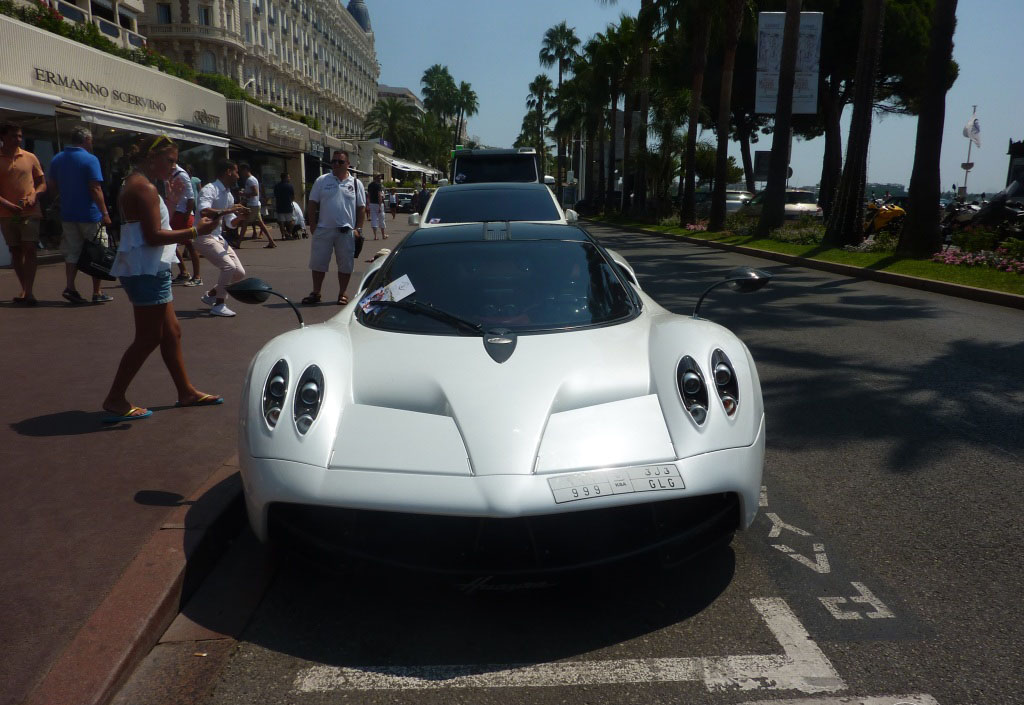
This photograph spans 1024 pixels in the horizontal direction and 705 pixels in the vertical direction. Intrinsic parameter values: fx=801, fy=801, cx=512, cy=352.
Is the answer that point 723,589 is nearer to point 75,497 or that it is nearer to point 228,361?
point 75,497

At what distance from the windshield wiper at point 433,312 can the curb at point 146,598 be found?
1.09 meters

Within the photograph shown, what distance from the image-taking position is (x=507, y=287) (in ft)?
12.7

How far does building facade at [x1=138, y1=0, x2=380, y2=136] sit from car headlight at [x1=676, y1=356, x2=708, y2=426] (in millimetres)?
62671

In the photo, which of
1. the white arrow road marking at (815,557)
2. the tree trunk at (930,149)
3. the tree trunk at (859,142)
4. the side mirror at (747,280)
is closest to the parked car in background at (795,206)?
the tree trunk at (859,142)

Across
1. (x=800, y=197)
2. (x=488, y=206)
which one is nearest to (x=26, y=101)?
(x=488, y=206)

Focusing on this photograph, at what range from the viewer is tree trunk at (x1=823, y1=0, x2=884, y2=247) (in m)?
Answer: 16.0

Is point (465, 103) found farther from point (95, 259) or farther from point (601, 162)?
point (95, 259)

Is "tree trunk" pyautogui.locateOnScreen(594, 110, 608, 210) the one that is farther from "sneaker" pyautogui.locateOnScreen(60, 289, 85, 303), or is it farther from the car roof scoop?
the car roof scoop

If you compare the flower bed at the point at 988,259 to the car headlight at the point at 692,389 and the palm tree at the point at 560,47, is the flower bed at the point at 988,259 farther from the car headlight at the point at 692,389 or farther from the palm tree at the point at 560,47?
the palm tree at the point at 560,47

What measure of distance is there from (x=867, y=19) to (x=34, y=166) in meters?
15.1

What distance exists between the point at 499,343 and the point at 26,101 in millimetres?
12953

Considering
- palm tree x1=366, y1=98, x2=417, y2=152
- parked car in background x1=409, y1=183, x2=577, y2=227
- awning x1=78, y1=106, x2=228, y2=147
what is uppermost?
palm tree x1=366, y1=98, x2=417, y2=152

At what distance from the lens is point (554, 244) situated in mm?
4246

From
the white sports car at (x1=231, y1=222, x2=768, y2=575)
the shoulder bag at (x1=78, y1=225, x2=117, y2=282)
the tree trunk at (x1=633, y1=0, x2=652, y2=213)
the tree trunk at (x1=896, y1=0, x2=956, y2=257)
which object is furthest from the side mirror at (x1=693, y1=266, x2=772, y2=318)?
the tree trunk at (x1=633, y1=0, x2=652, y2=213)
